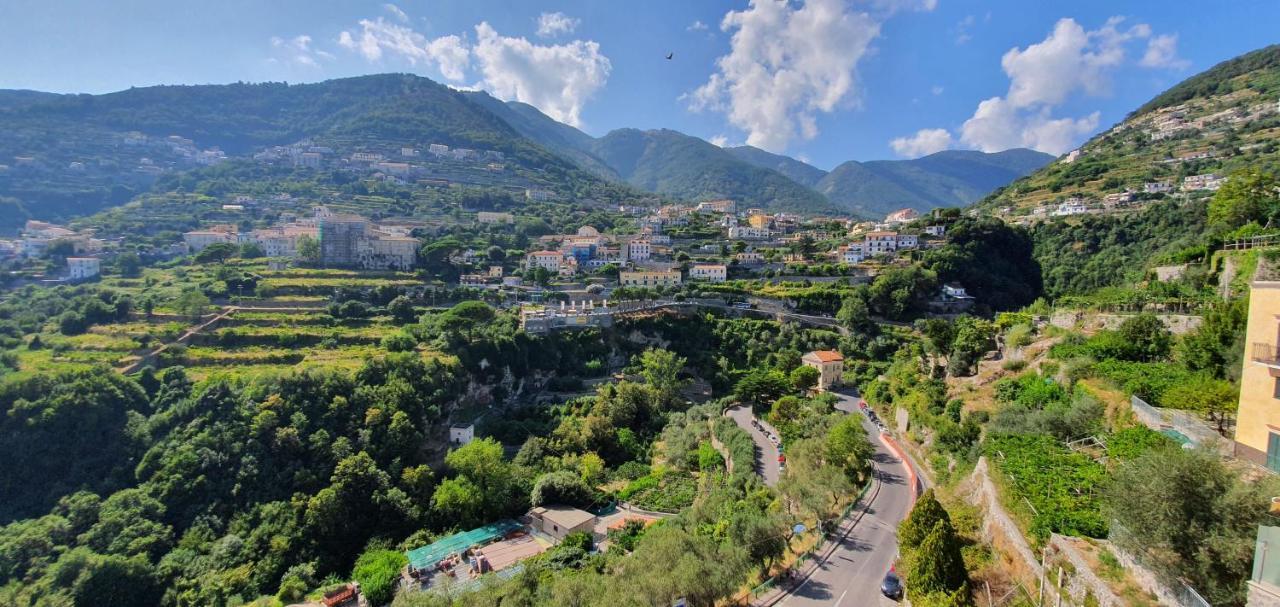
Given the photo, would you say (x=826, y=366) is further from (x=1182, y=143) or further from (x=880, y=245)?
(x=1182, y=143)

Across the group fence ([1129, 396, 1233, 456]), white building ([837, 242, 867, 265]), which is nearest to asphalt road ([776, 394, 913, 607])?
fence ([1129, 396, 1233, 456])

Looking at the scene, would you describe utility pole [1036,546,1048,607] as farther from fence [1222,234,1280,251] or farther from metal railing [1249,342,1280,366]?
fence [1222,234,1280,251]

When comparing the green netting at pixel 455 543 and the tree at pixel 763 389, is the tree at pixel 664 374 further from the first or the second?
the green netting at pixel 455 543

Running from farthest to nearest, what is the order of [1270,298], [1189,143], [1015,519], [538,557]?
[1189,143] < [538,557] < [1015,519] < [1270,298]

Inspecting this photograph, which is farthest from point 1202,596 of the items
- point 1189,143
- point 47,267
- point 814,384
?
point 1189,143

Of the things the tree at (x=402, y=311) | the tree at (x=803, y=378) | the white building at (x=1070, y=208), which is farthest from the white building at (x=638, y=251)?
the white building at (x=1070, y=208)

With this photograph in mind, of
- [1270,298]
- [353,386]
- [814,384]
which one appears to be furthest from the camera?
[814,384]

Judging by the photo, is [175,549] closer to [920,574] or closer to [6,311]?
[920,574]
